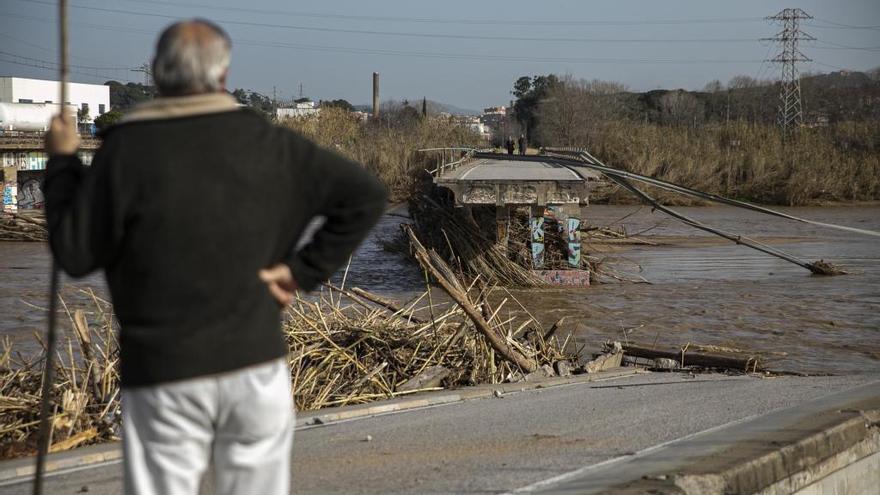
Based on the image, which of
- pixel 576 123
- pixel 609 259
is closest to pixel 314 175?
pixel 609 259

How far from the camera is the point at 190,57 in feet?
10.0

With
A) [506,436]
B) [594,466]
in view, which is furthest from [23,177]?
[594,466]

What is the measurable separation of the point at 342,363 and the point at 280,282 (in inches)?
222

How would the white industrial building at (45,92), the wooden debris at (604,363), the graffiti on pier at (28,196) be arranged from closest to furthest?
the wooden debris at (604,363) < the graffiti on pier at (28,196) < the white industrial building at (45,92)

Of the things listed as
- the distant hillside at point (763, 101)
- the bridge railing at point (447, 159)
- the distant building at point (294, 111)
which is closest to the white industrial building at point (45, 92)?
the distant building at point (294, 111)

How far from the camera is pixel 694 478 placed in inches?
200

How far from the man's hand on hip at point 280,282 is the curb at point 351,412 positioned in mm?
2816

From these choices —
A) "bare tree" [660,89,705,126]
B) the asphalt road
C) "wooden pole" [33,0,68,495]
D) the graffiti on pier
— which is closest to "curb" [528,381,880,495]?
the asphalt road

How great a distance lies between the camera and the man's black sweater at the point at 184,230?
9.96ft

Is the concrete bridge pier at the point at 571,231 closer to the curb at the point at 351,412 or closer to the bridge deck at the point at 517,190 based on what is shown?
the bridge deck at the point at 517,190

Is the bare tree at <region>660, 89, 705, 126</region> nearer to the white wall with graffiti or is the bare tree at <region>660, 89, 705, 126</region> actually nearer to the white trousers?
the white wall with graffiti

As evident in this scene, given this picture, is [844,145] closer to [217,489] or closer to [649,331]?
[649,331]

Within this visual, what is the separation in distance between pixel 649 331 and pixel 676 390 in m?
7.88

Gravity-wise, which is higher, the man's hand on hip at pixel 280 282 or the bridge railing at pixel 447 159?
the bridge railing at pixel 447 159
